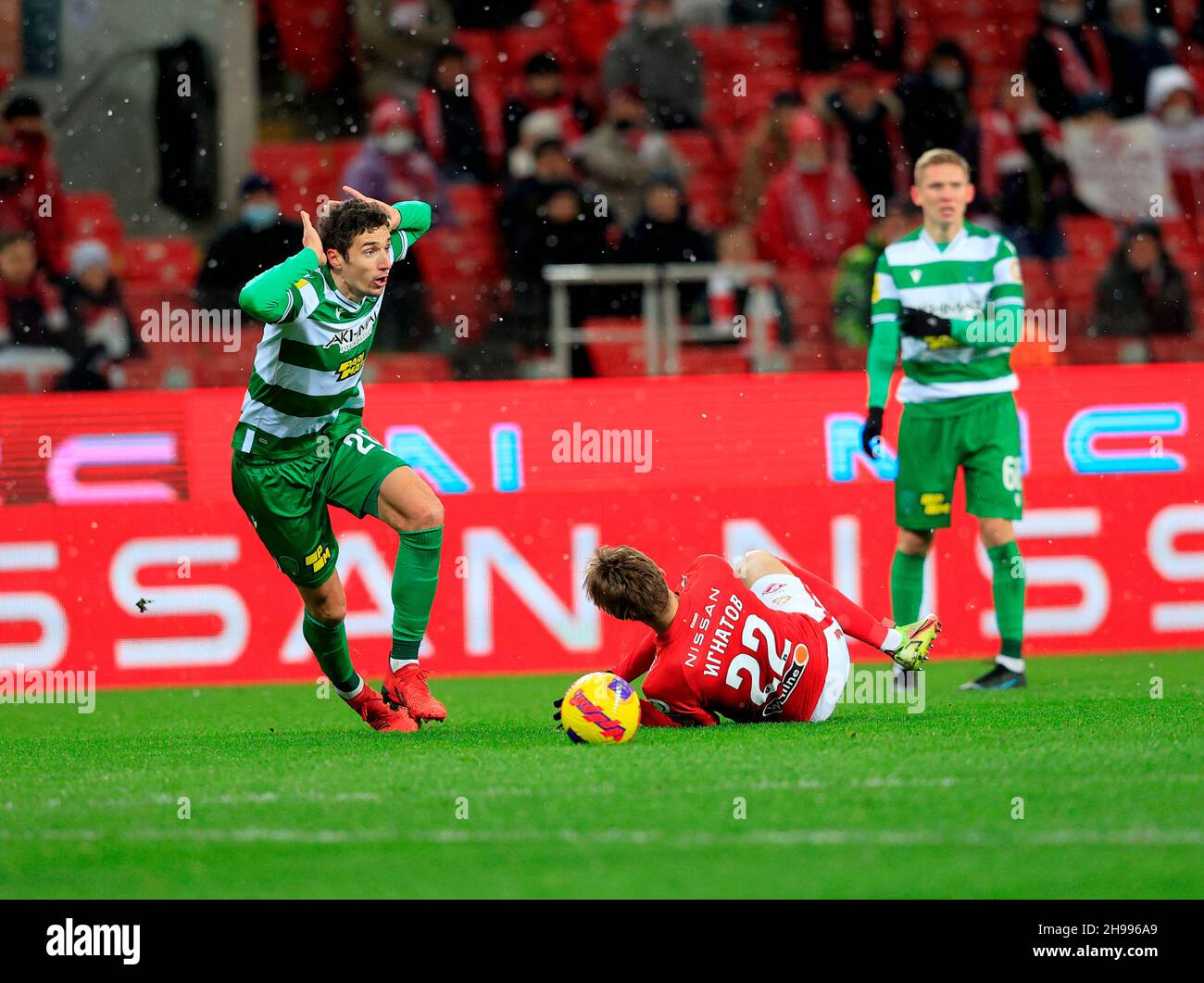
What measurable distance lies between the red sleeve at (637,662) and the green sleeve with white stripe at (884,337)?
2119mm

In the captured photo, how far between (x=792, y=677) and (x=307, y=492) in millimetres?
1904

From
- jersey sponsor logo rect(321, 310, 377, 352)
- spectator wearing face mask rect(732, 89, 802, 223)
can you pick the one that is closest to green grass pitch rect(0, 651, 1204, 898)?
jersey sponsor logo rect(321, 310, 377, 352)

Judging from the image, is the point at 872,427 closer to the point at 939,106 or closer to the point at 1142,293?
the point at 1142,293

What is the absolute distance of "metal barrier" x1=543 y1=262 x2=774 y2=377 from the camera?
33.3 ft

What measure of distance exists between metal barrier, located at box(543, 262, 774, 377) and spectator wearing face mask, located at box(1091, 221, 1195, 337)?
186 cm

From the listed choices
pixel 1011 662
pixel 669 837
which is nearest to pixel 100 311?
pixel 1011 662

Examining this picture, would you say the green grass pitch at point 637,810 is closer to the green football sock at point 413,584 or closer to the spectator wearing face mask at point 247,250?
the green football sock at point 413,584

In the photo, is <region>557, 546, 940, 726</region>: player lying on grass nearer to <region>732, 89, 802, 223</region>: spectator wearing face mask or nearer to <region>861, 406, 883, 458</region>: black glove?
<region>861, 406, 883, 458</region>: black glove

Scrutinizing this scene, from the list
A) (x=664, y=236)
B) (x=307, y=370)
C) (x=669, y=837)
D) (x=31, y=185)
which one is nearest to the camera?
(x=669, y=837)

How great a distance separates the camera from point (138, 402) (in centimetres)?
962

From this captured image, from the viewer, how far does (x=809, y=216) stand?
12.5 meters
